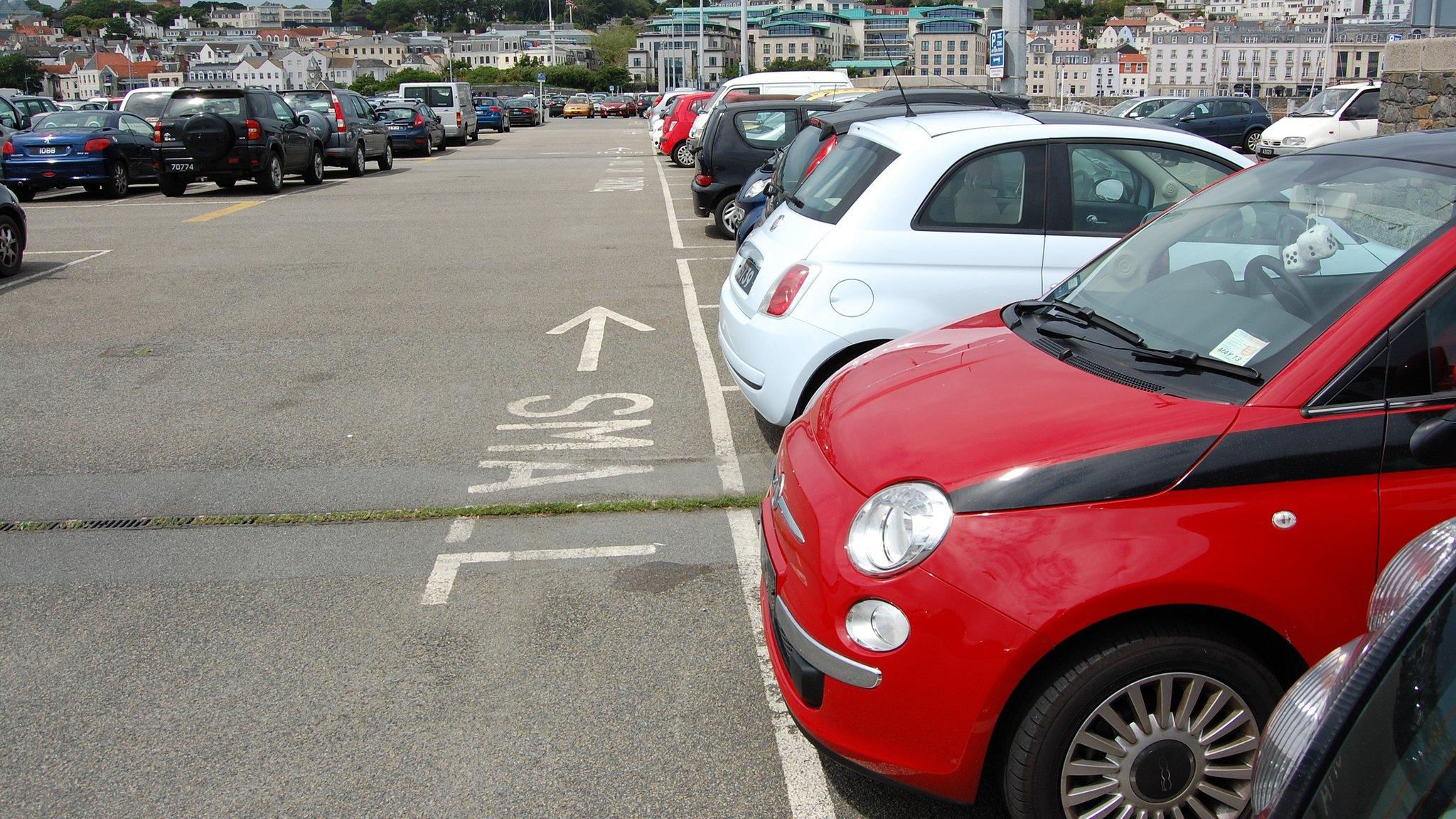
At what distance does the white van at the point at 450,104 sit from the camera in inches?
1427

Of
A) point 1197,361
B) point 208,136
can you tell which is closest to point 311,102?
point 208,136

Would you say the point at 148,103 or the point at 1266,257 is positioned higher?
the point at 148,103

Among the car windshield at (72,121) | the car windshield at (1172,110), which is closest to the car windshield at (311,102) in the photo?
the car windshield at (72,121)

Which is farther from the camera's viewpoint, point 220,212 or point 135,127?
point 135,127

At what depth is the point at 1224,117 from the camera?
3434 centimetres

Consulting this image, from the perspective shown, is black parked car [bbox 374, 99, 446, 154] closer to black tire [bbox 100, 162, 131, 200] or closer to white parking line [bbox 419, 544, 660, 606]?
black tire [bbox 100, 162, 131, 200]

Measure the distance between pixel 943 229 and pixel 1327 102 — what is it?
26544 millimetres

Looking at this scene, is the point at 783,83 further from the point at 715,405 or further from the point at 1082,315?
the point at 1082,315

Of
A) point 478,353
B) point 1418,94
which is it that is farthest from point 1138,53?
point 478,353

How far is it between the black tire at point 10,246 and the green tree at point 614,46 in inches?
5873

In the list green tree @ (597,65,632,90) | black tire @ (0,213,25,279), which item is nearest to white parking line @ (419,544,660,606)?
black tire @ (0,213,25,279)

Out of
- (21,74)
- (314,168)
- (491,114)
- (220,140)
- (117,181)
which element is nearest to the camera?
(220,140)

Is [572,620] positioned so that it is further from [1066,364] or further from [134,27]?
[134,27]

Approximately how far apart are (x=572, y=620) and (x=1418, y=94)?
12645 mm
